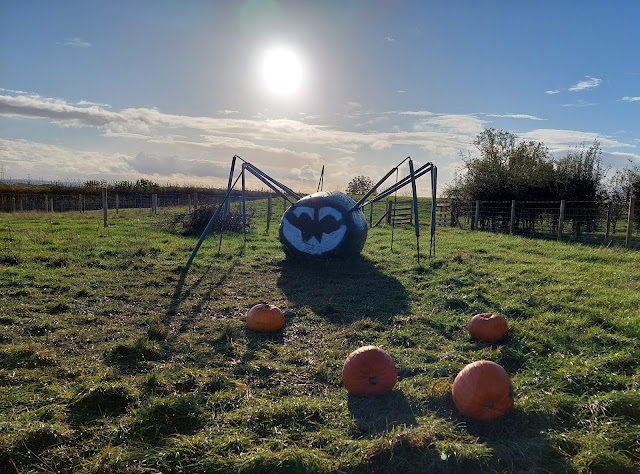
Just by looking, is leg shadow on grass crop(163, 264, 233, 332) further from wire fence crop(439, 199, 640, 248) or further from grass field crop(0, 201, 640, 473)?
wire fence crop(439, 199, 640, 248)

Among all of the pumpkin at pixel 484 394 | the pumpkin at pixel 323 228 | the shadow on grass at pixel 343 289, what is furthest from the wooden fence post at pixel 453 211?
the pumpkin at pixel 484 394

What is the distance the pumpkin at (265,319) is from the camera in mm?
6391

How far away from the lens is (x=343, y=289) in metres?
9.05

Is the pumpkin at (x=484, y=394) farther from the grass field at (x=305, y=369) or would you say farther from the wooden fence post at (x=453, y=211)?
the wooden fence post at (x=453, y=211)

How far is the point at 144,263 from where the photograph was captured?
1123cm

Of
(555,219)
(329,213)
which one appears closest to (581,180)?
(555,219)

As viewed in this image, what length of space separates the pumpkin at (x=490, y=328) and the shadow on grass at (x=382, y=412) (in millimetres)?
1990

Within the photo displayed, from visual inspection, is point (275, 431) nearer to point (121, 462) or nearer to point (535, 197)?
point (121, 462)

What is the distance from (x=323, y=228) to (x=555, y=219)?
1536 centimetres

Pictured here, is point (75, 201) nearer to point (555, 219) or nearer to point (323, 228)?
point (323, 228)

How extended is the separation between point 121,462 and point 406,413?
2.44 m

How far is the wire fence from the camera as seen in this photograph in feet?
60.7

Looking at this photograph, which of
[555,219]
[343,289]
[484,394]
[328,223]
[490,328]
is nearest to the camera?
[484,394]

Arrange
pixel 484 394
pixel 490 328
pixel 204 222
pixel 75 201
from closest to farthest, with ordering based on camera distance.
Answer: pixel 484 394, pixel 490 328, pixel 204 222, pixel 75 201
